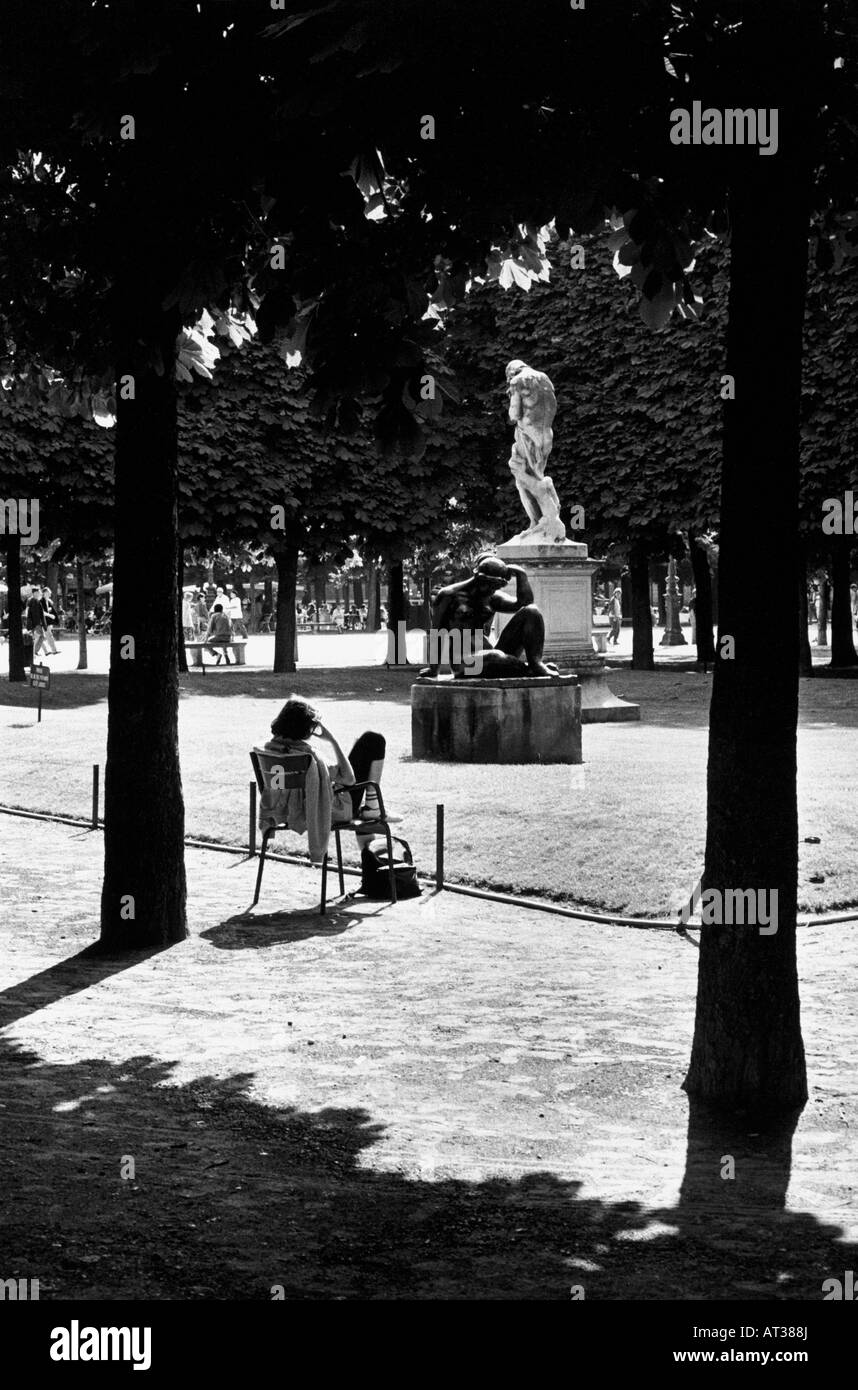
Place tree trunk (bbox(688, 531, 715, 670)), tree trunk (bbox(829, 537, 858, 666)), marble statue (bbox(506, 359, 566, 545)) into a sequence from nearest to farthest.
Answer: marble statue (bbox(506, 359, 566, 545)) → tree trunk (bbox(829, 537, 858, 666)) → tree trunk (bbox(688, 531, 715, 670))

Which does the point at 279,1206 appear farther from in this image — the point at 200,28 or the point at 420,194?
the point at 200,28

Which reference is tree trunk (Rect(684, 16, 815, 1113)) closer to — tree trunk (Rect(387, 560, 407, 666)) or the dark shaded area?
the dark shaded area

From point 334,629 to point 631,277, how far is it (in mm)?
79402

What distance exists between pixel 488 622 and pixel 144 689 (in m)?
10.9

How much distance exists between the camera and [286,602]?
39.7 meters

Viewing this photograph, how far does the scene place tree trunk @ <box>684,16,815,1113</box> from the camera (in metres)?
7.22

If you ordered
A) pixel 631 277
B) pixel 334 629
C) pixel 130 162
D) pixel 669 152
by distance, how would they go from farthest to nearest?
1. pixel 334 629
2. pixel 130 162
3. pixel 631 277
4. pixel 669 152

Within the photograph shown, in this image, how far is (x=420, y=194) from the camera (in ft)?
23.7

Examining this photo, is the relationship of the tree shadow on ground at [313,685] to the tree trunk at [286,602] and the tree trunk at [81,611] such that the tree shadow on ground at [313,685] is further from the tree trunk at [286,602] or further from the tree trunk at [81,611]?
the tree trunk at [81,611]

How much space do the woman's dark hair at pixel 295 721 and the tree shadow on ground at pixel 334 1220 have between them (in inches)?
213

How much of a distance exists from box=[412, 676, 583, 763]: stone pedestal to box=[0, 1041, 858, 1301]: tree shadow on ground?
12.5 metres

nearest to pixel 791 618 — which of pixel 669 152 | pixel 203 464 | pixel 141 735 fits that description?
pixel 669 152

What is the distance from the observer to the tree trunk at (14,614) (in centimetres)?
3516

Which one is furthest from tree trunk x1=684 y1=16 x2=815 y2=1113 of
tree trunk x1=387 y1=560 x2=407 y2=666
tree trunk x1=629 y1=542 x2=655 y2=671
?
tree trunk x1=387 y1=560 x2=407 y2=666
